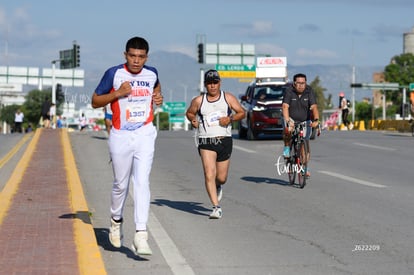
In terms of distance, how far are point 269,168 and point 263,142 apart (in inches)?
442

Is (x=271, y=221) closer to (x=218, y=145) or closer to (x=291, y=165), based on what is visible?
(x=218, y=145)

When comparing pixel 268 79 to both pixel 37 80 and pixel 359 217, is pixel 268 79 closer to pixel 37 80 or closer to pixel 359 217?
pixel 359 217

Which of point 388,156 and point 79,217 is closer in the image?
point 79,217

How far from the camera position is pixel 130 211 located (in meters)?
12.6

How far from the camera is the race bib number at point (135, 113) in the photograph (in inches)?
343

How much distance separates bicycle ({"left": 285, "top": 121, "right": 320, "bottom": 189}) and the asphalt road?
11.6 inches

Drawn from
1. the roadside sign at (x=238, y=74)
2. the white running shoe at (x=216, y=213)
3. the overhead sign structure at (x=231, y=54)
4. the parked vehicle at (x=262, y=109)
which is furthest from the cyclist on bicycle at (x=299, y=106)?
the roadside sign at (x=238, y=74)

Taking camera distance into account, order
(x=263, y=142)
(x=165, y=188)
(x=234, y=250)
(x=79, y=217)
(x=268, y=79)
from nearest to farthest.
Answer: (x=234, y=250), (x=79, y=217), (x=165, y=188), (x=263, y=142), (x=268, y=79)

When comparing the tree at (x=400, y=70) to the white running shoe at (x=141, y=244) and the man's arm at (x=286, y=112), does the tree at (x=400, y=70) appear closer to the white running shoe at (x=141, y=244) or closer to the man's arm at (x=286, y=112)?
the man's arm at (x=286, y=112)

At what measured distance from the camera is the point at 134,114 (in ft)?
28.6

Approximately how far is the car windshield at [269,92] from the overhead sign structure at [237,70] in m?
56.4

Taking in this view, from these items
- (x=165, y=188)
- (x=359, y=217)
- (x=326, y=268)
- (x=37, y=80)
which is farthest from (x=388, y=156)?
(x=37, y=80)

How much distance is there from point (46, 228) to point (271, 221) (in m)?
2.88

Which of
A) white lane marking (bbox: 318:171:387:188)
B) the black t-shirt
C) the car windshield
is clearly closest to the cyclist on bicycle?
the black t-shirt
